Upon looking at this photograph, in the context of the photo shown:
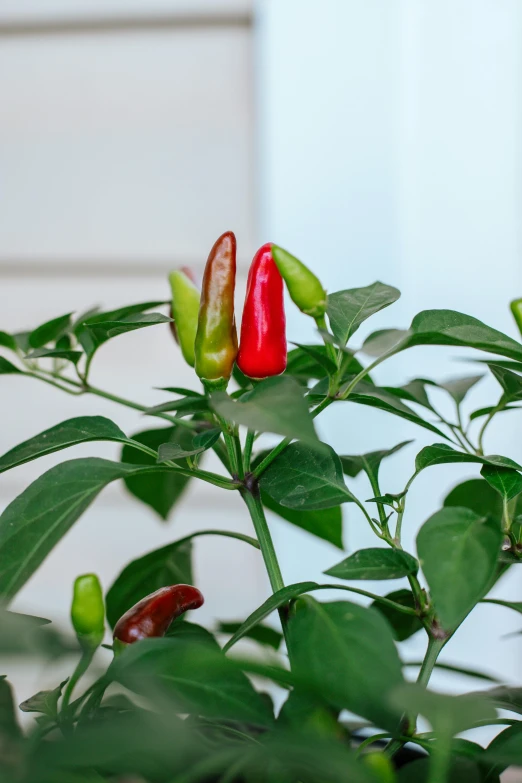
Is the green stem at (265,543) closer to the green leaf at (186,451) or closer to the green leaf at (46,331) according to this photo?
the green leaf at (186,451)

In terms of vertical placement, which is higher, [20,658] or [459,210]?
[459,210]

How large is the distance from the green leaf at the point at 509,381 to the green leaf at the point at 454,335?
0.06 m

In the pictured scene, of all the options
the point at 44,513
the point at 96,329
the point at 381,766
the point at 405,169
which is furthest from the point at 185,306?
the point at 405,169

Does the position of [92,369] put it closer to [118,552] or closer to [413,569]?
[118,552]

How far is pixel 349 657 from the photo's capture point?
0.24 metres

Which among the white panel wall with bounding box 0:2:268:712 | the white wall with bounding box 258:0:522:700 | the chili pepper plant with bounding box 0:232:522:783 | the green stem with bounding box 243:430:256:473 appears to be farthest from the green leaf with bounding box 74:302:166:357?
the white panel wall with bounding box 0:2:268:712

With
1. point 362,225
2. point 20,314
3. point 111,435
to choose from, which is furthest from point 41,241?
point 111,435

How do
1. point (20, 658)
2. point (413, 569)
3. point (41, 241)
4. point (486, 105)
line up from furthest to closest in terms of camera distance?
point (41, 241), point (486, 105), point (413, 569), point (20, 658)

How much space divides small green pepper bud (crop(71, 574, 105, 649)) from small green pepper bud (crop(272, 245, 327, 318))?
16 centimetres

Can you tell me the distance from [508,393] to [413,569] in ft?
0.43

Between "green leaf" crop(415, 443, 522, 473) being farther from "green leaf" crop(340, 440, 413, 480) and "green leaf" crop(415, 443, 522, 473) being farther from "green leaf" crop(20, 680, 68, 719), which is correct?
"green leaf" crop(20, 680, 68, 719)

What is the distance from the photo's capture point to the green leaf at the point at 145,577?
464 mm

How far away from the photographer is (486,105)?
0.81 meters

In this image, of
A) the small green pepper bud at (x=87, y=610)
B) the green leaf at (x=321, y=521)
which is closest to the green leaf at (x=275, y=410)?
the small green pepper bud at (x=87, y=610)
